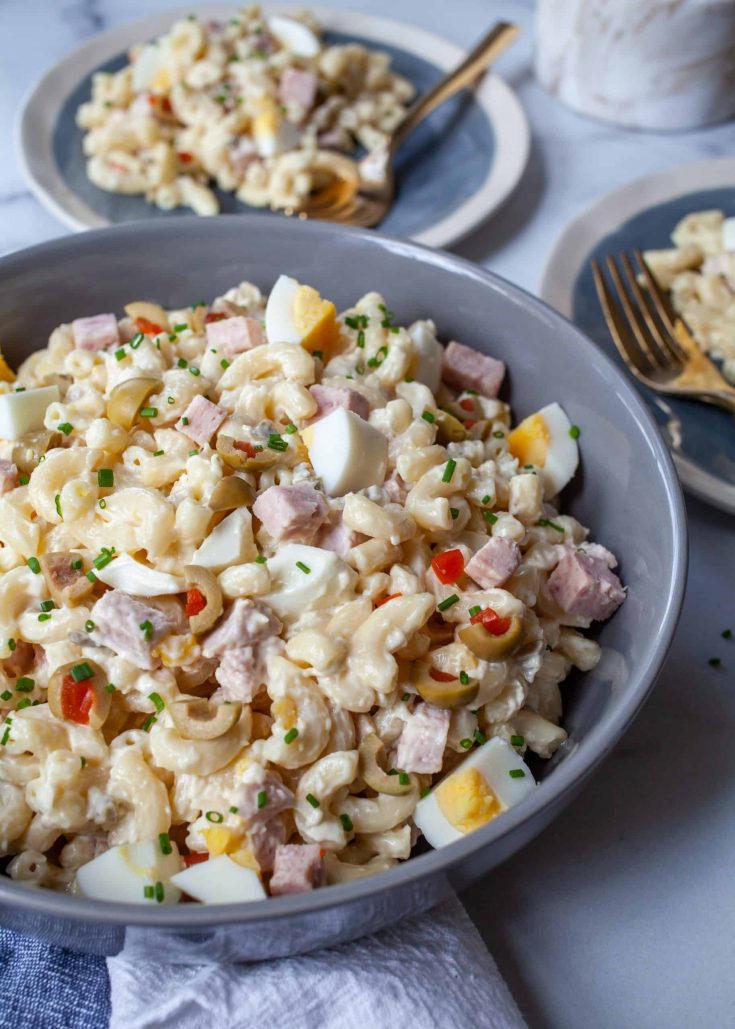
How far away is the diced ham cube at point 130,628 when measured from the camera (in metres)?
1.26

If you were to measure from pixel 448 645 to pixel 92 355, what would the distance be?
72cm

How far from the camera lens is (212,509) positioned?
1.37m

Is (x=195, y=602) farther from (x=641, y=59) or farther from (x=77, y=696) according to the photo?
(x=641, y=59)

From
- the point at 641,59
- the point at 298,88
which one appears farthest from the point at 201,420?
the point at 641,59

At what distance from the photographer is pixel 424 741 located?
50.5 inches

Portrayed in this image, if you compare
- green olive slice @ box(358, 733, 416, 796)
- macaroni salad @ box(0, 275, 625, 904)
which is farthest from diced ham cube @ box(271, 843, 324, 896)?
green olive slice @ box(358, 733, 416, 796)

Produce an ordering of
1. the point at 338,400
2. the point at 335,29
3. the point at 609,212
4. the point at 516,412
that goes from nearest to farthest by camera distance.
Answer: the point at 338,400
the point at 516,412
the point at 609,212
the point at 335,29

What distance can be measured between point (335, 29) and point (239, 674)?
6.86ft

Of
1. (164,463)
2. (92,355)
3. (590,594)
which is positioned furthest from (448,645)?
(92,355)

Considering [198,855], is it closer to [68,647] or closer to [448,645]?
[68,647]

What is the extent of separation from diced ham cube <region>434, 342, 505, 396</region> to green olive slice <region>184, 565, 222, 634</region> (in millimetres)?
599

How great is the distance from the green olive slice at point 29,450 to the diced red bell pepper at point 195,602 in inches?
13.7

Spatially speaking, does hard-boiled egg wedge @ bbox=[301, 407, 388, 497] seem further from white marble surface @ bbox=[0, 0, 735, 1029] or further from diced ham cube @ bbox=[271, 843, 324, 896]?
white marble surface @ bbox=[0, 0, 735, 1029]

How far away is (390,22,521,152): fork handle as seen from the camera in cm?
256
